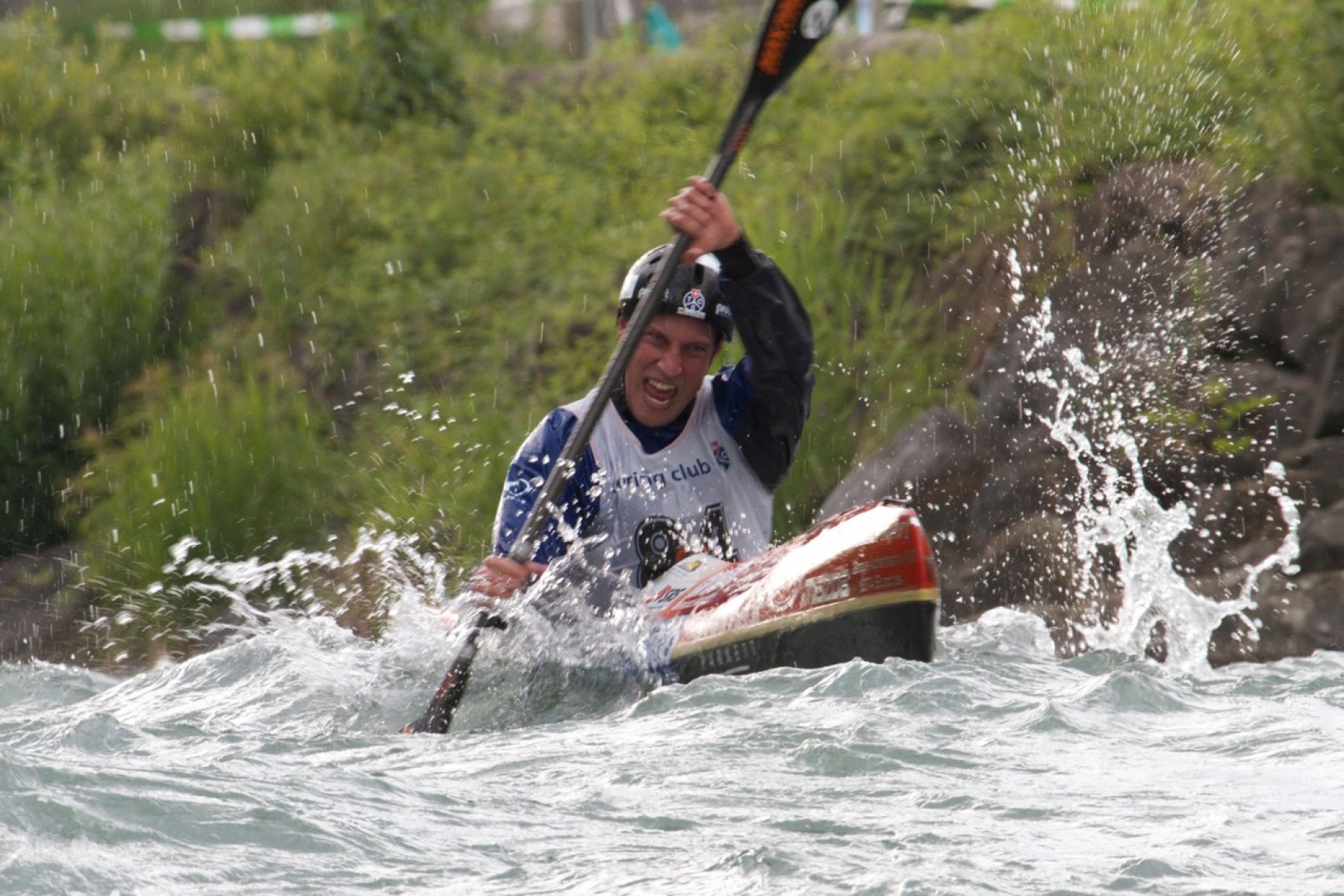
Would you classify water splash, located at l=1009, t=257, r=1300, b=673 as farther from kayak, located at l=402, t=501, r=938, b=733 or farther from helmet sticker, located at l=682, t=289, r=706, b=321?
helmet sticker, located at l=682, t=289, r=706, b=321

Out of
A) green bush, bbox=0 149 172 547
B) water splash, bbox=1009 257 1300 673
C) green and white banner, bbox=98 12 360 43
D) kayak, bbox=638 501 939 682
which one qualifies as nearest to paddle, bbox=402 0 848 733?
kayak, bbox=638 501 939 682

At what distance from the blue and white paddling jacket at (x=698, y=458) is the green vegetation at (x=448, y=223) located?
2.25 meters

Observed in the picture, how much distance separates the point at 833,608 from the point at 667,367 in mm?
1102

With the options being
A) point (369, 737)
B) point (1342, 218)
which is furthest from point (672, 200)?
point (1342, 218)

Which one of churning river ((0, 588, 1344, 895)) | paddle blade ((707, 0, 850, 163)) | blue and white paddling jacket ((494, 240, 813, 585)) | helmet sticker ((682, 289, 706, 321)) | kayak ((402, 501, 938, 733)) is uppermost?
paddle blade ((707, 0, 850, 163))

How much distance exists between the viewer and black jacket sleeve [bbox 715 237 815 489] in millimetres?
5156

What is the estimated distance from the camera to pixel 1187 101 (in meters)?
8.26

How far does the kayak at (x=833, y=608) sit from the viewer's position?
178 inches

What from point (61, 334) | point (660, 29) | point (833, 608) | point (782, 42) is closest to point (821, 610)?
point (833, 608)

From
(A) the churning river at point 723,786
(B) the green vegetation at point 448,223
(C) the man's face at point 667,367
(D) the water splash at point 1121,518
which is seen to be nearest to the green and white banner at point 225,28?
(B) the green vegetation at point 448,223

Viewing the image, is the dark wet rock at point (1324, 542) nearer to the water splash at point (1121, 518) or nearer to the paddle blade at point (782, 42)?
the water splash at point (1121, 518)

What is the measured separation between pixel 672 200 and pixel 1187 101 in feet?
13.5

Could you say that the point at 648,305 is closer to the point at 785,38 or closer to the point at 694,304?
the point at 694,304

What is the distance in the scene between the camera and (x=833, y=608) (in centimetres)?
452
